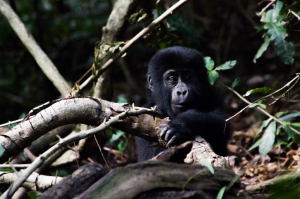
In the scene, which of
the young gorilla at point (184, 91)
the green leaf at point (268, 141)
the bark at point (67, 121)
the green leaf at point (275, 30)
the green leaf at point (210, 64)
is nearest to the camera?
the green leaf at point (268, 141)

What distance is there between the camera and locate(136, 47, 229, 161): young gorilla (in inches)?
135

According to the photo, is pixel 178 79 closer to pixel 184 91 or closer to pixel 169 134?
pixel 184 91

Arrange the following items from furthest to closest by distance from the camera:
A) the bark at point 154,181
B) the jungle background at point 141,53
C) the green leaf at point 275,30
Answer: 1. the jungle background at point 141,53
2. the green leaf at point 275,30
3. the bark at point 154,181

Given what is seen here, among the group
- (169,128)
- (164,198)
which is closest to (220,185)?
→ (164,198)

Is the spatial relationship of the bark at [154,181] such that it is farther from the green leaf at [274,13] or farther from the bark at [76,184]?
the green leaf at [274,13]

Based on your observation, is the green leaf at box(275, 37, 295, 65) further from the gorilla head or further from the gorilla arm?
the gorilla arm

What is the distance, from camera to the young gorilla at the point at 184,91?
3.42 m

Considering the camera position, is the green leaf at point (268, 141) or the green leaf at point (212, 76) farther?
the green leaf at point (212, 76)

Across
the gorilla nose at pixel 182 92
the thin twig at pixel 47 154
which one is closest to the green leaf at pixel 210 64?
the gorilla nose at pixel 182 92

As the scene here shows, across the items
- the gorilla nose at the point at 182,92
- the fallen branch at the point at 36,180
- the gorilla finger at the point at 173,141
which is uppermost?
the gorilla nose at the point at 182,92

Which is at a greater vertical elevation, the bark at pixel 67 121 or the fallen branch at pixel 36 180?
the bark at pixel 67 121

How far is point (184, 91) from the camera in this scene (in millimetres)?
3623

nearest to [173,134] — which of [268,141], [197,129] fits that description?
[197,129]

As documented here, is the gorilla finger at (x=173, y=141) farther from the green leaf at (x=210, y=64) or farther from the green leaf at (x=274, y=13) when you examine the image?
the green leaf at (x=274, y=13)
